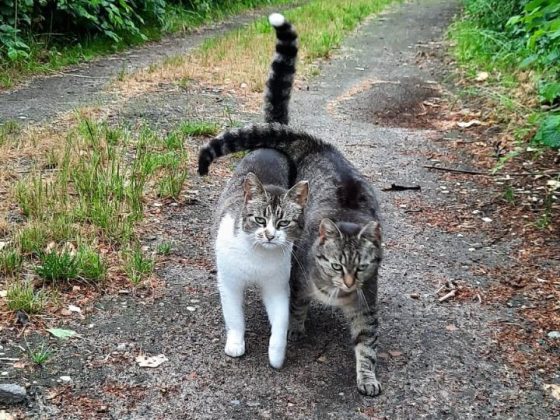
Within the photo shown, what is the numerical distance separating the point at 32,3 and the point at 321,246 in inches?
273

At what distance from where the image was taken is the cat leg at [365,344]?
3311 millimetres

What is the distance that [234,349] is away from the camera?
3.51 m

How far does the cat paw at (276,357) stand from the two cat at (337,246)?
1.03 feet

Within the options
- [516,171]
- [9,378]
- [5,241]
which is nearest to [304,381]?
[9,378]

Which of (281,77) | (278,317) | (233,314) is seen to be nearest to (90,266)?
(233,314)

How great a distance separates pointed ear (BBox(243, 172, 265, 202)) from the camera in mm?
3507

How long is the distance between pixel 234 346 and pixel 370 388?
0.71 m

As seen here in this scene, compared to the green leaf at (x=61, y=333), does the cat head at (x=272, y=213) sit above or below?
above

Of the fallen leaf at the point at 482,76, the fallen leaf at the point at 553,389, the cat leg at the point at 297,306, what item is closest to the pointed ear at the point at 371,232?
the cat leg at the point at 297,306

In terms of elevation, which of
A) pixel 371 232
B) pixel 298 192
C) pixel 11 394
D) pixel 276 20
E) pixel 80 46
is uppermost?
pixel 276 20

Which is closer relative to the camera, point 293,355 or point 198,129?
point 293,355

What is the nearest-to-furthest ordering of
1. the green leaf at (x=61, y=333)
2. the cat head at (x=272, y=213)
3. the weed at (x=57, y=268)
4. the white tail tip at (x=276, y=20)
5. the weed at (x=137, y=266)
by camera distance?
the cat head at (x=272, y=213) → the green leaf at (x=61, y=333) → the weed at (x=57, y=268) → the weed at (x=137, y=266) → the white tail tip at (x=276, y=20)

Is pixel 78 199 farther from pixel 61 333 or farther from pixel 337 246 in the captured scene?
pixel 337 246

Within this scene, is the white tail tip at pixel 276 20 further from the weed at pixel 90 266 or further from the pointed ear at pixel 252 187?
the weed at pixel 90 266
